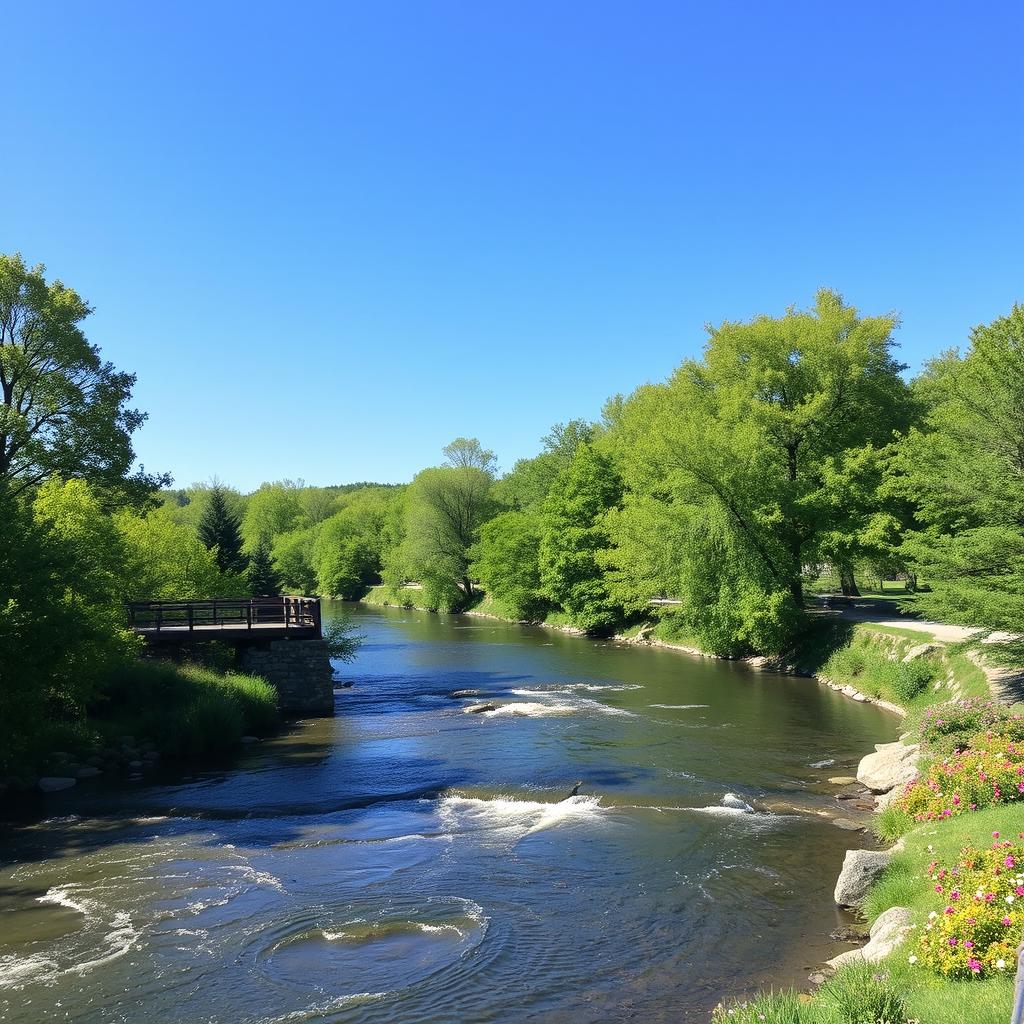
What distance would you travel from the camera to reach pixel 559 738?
22734 mm

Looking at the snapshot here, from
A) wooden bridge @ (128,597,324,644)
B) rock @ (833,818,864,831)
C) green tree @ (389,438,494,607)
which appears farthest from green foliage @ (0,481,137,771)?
green tree @ (389,438,494,607)

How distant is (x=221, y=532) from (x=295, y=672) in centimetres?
1982

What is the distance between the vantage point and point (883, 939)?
9273 millimetres

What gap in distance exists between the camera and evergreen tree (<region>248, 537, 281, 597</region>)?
49.5 meters

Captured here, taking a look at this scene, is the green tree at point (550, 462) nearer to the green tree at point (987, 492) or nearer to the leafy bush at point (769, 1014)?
the green tree at point (987, 492)

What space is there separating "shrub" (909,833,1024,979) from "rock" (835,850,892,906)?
2.99 metres

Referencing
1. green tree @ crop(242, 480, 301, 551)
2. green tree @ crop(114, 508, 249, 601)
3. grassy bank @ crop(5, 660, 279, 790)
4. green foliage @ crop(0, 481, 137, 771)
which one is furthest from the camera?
green tree @ crop(242, 480, 301, 551)

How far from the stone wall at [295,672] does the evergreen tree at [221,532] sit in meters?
17.7

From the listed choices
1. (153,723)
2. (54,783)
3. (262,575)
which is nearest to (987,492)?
(153,723)

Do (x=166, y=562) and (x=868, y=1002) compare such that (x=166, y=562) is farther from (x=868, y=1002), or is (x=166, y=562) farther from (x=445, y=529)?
(x=445, y=529)

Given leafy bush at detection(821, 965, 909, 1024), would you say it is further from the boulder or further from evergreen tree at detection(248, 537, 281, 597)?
evergreen tree at detection(248, 537, 281, 597)

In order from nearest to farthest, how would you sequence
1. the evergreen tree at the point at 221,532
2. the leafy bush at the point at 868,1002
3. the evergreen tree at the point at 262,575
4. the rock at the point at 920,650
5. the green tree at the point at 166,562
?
the leafy bush at the point at 868,1002 → the rock at the point at 920,650 → the green tree at the point at 166,562 → the evergreen tree at the point at 221,532 → the evergreen tree at the point at 262,575

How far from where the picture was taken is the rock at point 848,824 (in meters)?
14.8

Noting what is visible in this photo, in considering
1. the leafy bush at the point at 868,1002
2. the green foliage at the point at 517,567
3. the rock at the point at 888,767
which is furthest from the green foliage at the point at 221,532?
the leafy bush at the point at 868,1002
